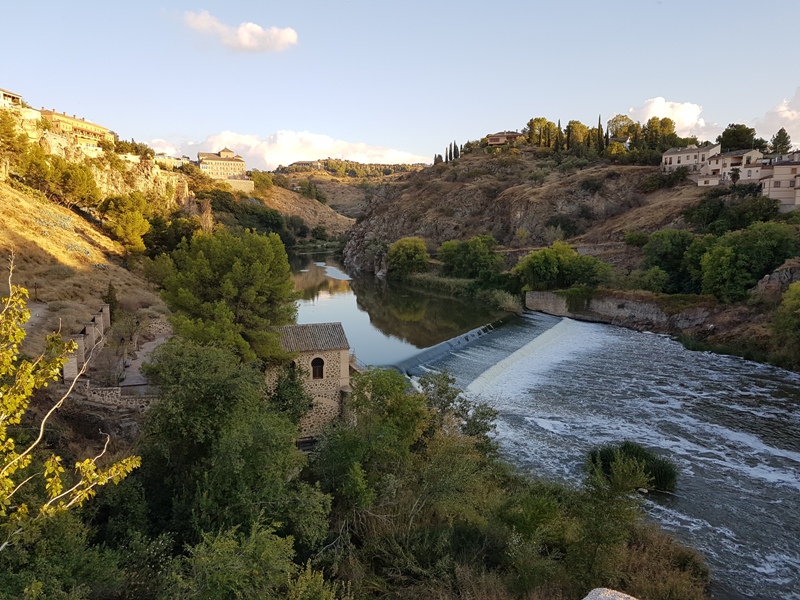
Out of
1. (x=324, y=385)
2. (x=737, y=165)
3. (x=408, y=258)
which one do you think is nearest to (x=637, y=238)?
(x=737, y=165)

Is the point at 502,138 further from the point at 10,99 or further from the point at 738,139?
the point at 10,99

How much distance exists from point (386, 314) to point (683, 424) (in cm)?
2684

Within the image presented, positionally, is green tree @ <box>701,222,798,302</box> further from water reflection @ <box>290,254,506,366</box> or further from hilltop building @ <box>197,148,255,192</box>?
hilltop building @ <box>197,148,255,192</box>

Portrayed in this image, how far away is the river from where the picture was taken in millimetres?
13375

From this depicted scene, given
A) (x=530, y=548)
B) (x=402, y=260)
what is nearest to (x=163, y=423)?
(x=530, y=548)

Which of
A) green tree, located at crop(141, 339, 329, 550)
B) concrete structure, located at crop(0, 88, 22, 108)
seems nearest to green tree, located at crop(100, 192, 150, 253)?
concrete structure, located at crop(0, 88, 22, 108)

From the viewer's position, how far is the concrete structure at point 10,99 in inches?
2269

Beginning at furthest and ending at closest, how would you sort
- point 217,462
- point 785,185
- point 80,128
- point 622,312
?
point 80,128 < point 785,185 < point 622,312 < point 217,462

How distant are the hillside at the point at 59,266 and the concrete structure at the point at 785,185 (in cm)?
5044

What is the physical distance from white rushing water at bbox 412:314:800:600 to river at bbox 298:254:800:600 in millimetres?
47

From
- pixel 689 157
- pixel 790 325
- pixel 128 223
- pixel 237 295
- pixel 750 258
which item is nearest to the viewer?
pixel 237 295

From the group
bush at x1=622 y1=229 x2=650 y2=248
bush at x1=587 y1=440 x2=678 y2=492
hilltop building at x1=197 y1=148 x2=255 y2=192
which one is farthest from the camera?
hilltop building at x1=197 y1=148 x2=255 y2=192

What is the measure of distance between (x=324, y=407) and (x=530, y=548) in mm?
10073

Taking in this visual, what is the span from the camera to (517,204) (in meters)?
70.3
